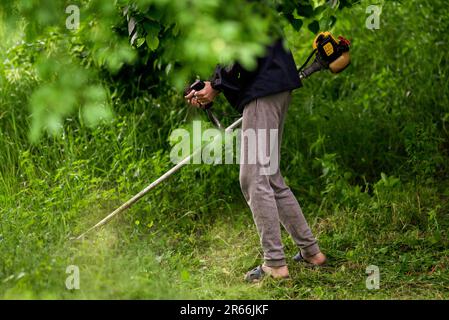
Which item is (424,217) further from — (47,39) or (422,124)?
(47,39)

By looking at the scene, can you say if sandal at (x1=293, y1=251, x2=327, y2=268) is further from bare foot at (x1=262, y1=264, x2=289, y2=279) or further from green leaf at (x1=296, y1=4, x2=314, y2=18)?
green leaf at (x1=296, y1=4, x2=314, y2=18)

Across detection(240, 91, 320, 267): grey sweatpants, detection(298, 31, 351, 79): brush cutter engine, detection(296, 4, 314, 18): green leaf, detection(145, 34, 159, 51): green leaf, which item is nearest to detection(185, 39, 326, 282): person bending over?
detection(240, 91, 320, 267): grey sweatpants

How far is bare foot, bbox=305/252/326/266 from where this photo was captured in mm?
4449

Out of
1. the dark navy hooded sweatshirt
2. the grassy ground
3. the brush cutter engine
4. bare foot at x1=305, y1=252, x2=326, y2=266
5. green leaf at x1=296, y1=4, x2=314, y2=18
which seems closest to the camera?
the grassy ground

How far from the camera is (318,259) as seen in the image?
4453mm

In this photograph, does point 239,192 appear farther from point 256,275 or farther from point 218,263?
point 256,275

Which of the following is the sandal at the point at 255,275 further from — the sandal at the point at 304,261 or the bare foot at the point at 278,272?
the sandal at the point at 304,261

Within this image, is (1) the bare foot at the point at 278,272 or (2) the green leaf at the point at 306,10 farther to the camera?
(2) the green leaf at the point at 306,10

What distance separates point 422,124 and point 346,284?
2074 mm

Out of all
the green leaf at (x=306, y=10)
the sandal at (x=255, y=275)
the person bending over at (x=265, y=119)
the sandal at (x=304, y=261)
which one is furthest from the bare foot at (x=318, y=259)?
the green leaf at (x=306, y=10)

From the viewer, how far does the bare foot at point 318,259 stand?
4.45 meters

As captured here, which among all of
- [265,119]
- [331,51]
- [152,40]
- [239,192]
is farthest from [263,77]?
[239,192]

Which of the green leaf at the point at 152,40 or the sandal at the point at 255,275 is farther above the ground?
the green leaf at the point at 152,40
